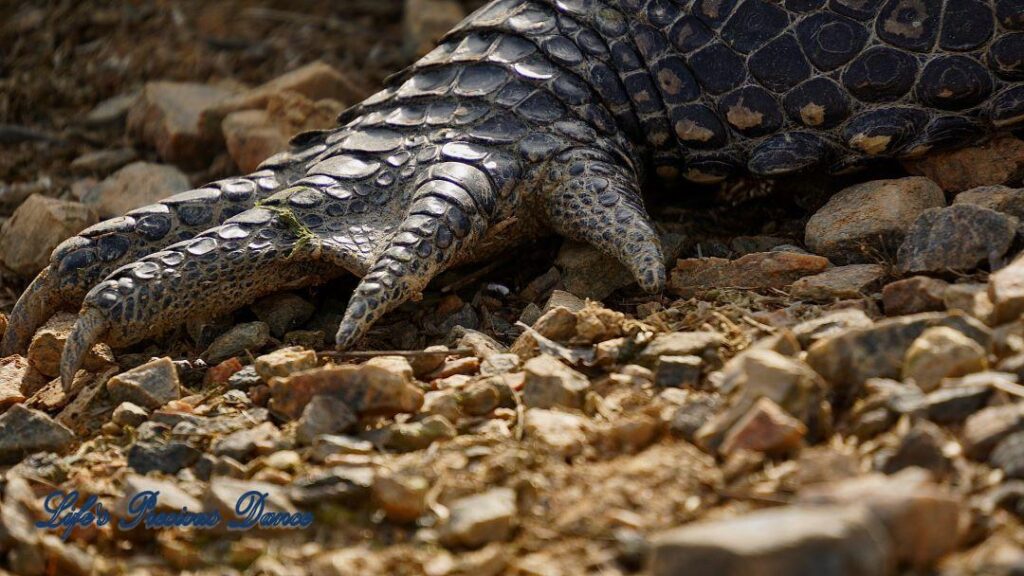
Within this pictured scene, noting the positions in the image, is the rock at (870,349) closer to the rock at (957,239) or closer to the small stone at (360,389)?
the rock at (957,239)

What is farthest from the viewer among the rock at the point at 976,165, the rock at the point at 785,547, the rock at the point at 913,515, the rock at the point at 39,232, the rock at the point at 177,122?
the rock at the point at 177,122

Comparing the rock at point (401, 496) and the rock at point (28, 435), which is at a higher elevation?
the rock at point (401, 496)

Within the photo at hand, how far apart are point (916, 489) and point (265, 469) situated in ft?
4.98

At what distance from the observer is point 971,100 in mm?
3742

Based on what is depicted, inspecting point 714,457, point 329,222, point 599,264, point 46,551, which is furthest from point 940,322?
point 46,551

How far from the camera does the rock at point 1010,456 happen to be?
2.16 meters

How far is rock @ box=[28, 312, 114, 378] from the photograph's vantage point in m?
3.50

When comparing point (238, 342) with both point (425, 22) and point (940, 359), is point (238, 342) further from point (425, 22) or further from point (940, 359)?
point (425, 22)

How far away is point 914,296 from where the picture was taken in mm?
3062

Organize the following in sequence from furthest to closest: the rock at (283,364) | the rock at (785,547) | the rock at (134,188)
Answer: the rock at (134,188)
the rock at (283,364)
the rock at (785,547)

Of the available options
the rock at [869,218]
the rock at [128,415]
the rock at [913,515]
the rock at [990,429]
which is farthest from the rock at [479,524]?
the rock at [869,218]

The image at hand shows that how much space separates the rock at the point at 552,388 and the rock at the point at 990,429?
950 mm

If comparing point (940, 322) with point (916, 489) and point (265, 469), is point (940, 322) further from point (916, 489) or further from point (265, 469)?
point (265, 469)

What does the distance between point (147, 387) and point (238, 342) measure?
372mm
